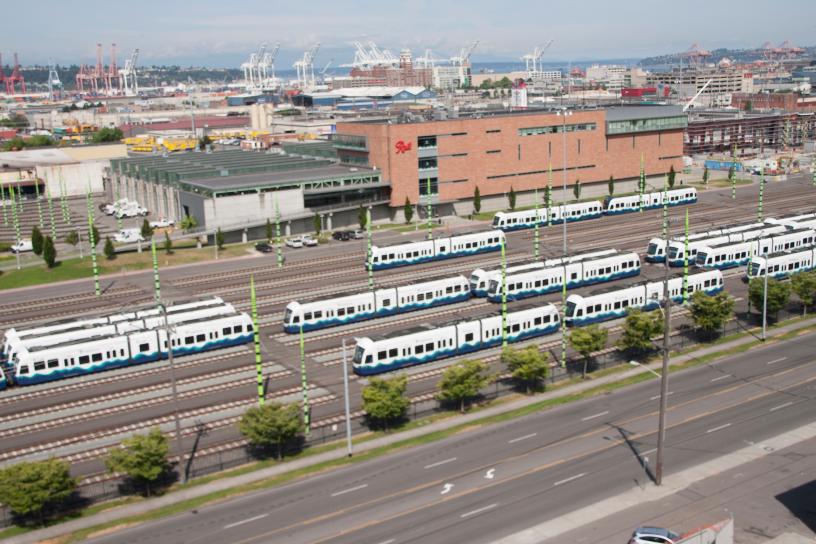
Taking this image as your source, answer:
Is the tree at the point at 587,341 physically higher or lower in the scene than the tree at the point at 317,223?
lower

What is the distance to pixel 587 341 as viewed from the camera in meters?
54.8

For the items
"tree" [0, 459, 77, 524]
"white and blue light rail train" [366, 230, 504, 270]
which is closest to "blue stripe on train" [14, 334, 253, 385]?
"tree" [0, 459, 77, 524]

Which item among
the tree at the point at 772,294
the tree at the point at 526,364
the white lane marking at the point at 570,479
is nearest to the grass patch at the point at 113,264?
the tree at the point at 526,364

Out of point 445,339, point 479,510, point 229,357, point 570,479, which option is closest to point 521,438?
point 570,479

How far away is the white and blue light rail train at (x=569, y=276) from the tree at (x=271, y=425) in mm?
30093

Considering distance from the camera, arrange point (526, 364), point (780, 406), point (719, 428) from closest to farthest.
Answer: point (719, 428) < point (780, 406) < point (526, 364)

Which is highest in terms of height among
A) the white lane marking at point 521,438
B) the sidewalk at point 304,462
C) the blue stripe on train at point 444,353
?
the blue stripe on train at point 444,353

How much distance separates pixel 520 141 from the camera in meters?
117

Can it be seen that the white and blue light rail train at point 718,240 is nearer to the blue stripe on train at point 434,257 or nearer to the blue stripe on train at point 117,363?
the blue stripe on train at point 434,257

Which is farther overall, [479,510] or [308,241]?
[308,241]

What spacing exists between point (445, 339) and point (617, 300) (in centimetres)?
1646

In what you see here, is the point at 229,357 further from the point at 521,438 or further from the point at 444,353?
the point at 521,438

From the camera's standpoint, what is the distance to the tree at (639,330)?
57.2 m

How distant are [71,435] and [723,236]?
207 ft
